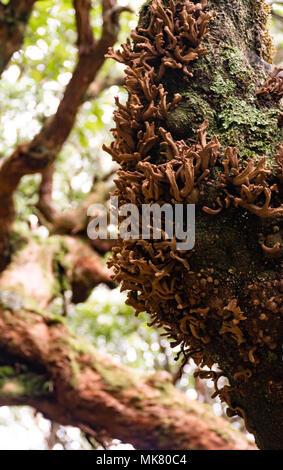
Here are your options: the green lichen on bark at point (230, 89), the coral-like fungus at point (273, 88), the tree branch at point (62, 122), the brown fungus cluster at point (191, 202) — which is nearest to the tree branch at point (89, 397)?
the tree branch at point (62, 122)

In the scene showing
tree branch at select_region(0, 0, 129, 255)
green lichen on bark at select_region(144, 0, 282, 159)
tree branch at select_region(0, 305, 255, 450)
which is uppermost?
tree branch at select_region(0, 0, 129, 255)


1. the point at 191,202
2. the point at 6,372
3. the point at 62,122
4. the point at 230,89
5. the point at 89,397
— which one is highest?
the point at 62,122

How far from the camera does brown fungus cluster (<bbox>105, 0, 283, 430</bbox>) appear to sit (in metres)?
1.25

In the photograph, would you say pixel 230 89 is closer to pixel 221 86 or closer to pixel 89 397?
pixel 221 86

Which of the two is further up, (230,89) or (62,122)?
(62,122)

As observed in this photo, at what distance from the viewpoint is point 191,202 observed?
51.5 inches

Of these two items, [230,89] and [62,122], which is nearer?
[230,89]

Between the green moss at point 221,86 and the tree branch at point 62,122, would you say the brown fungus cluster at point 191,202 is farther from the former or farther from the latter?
the tree branch at point 62,122

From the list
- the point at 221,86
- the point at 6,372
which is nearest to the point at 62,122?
the point at 6,372

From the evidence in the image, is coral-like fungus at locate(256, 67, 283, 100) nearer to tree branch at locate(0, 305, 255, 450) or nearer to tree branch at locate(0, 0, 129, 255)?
tree branch at locate(0, 0, 129, 255)

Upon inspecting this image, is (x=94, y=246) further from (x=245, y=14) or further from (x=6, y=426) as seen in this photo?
(x=6, y=426)

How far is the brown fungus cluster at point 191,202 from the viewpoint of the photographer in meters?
1.25

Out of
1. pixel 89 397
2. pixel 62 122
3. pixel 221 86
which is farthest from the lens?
pixel 62 122

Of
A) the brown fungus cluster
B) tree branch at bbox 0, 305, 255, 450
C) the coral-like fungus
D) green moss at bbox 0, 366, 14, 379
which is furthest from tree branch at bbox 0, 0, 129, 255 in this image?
the coral-like fungus
